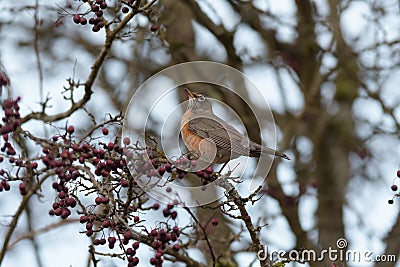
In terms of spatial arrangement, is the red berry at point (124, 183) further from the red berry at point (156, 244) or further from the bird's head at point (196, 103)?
the bird's head at point (196, 103)

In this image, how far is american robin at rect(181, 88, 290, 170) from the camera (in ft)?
15.2

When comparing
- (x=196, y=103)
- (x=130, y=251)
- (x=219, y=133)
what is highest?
(x=196, y=103)

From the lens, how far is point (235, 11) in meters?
7.88

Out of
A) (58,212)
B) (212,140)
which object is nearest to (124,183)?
(58,212)

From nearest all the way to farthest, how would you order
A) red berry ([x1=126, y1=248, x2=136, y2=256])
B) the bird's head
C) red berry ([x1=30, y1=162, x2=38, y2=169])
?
red berry ([x1=30, y1=162, x2=38, y2=169]) < red berry ([x1=126, y1=248, x2=136, y2=256]) < the bird's head

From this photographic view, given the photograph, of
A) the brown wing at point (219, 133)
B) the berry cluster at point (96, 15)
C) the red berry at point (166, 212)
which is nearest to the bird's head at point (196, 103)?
the brown wing at point (219, 133)

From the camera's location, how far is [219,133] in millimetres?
4926

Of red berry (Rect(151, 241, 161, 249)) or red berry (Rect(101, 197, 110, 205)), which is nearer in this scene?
red berry (Rect(101, 197, 110, 205))

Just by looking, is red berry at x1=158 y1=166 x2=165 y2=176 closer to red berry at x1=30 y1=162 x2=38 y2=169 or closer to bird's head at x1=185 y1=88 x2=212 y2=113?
red berry at x1=30 y1=162 x2=38 y2=169

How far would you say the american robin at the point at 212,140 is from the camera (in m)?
4.63

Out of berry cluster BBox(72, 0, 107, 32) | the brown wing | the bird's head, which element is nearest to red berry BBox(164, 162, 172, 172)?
berry cluster BBox(72, 0, 107, 32)

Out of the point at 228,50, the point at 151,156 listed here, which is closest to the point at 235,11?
the point at 228,50

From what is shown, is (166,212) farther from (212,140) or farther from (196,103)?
(196,103)

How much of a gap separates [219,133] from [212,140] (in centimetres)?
14
